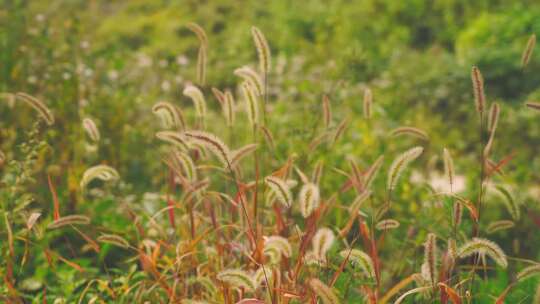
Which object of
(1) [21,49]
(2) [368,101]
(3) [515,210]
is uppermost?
(1) [21,49]

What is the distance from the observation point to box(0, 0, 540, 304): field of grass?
79.0 inches

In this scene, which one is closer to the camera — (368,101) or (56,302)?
(56,302)

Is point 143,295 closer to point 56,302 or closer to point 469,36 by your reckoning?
point 56,302

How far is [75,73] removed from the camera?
4.15 metres

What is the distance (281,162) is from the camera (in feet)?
9.59

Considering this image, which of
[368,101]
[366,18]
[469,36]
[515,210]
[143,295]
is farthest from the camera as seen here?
[366,18]

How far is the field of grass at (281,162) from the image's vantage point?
2006mm

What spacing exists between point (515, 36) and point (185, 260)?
567 centimetres

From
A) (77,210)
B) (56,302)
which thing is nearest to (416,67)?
(77,210)

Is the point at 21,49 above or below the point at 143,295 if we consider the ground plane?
above

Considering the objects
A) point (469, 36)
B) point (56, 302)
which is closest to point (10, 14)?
point (56, 302)

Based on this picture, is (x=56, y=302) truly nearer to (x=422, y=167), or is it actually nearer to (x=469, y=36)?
(x=422, y=167)

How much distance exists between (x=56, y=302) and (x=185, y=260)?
0.46 metres

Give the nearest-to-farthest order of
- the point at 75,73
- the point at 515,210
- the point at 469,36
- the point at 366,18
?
the point at 515,210, the point at 75,73, the point at 469,36, the point at 366,18
